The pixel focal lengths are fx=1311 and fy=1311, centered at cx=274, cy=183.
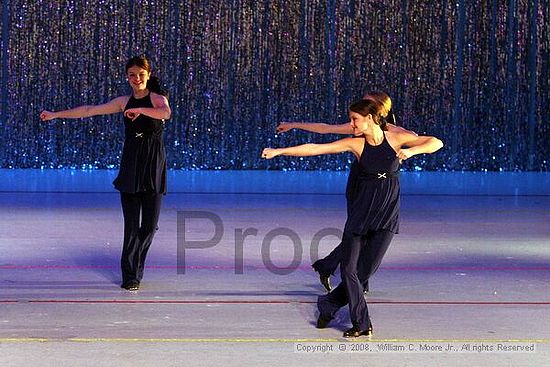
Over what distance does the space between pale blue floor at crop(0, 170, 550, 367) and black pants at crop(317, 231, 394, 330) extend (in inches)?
5.6

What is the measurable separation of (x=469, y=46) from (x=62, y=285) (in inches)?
533

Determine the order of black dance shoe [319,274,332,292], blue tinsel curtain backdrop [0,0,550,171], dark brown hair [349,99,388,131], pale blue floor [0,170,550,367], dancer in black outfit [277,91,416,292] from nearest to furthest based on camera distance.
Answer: pale blue floor [0,170,550,367]
dark brown hair [349,99,388,131]
dancer in black outfit [277,91,416,292]
black dance shoe [319,274,332,292]
blue tinsel curtain backdrop [0,0,550,171]

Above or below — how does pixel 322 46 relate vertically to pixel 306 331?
above

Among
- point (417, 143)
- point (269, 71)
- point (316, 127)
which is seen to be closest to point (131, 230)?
point (316, 127)

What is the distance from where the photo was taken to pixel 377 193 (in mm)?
7656

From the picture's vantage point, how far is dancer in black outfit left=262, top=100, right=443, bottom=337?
7.51 m

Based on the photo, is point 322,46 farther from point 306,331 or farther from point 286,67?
point 306,331

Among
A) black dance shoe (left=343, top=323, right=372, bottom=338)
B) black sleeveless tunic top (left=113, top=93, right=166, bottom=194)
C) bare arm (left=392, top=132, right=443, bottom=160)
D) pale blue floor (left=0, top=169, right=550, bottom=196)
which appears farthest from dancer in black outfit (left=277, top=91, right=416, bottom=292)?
pale blue floor (left=0, top=169, right=550, bottom=196)

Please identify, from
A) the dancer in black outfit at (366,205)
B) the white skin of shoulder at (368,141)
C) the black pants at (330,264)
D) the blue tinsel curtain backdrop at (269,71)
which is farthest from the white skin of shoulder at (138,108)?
the blue tinsel curtain backdrop at (269,71)

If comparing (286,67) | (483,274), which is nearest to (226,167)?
(286,67)

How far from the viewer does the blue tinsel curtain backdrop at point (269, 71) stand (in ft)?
68.8

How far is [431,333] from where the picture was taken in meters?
7.57

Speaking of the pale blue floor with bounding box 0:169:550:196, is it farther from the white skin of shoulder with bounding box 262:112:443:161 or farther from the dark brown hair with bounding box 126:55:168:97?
the white skin of shoulder with bounding box 262:112:443:161

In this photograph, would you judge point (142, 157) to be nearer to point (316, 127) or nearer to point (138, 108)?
point (138, 108)
